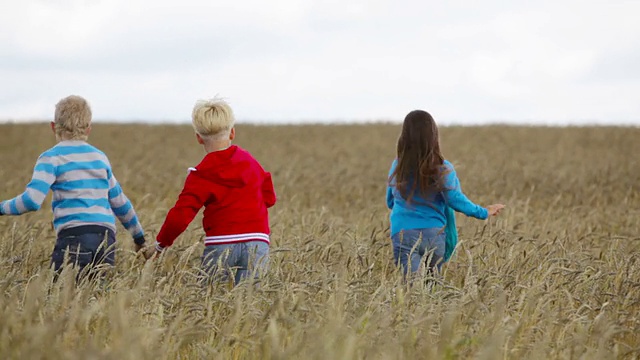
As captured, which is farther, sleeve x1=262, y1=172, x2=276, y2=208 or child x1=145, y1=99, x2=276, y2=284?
sleeve x1=262, y1=172, x2=276, y2=208

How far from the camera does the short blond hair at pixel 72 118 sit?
16.2ft

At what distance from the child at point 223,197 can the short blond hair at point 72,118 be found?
73 centimetres

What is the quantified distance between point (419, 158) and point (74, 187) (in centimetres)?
231

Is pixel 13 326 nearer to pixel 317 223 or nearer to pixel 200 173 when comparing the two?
pixel 200 173

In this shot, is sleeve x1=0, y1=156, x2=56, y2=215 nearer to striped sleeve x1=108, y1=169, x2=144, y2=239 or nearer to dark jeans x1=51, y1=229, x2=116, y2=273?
dark jeans x1=51, y1=229, x2=116, y2=273

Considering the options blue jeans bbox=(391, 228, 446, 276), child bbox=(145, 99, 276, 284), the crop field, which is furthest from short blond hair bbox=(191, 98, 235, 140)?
blue jeans bbox=(391, 228, 446, 276)

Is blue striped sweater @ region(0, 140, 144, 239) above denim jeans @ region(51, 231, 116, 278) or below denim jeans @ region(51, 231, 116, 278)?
above

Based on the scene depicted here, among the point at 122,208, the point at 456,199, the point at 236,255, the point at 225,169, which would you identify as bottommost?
the point at 236,255

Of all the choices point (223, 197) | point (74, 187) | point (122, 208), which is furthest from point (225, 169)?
point (74, 187)

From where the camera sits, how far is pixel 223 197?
4.88 meters

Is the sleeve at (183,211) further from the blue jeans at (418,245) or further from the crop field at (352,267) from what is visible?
the blue jeans at (418,245)

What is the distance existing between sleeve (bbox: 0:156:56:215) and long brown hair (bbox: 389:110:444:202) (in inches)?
92.1

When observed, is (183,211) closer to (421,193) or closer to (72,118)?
(72,118)

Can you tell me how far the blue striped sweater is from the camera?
486 centimetres
